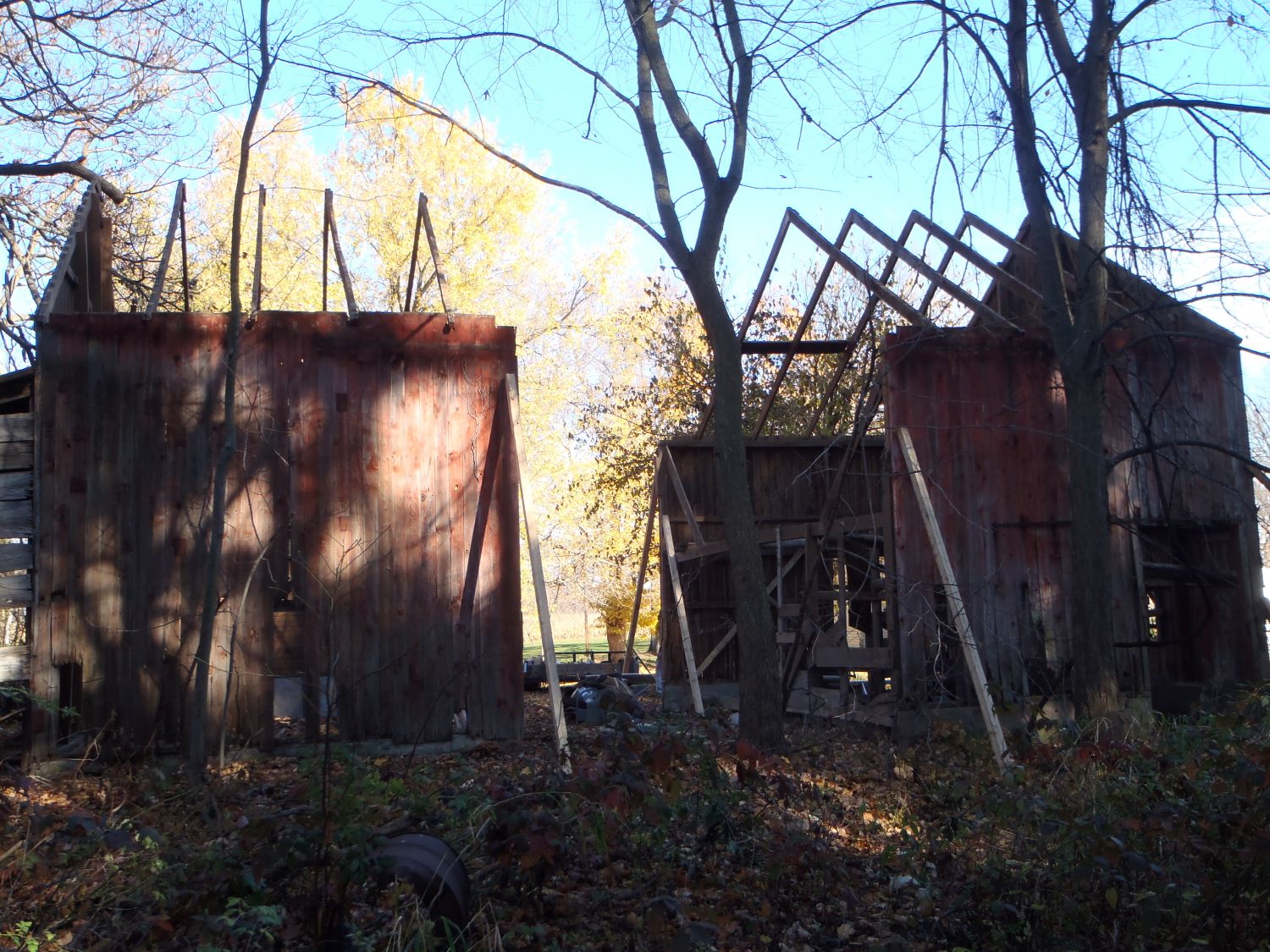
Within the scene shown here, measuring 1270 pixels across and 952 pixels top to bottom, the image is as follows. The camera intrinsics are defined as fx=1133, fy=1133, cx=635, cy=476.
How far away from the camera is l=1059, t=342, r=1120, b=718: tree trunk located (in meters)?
8.89

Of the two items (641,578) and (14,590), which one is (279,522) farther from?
(641,578)

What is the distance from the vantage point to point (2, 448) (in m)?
9.62

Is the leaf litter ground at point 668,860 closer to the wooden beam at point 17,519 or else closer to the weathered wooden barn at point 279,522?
the weathered wooden barn at point 279,522

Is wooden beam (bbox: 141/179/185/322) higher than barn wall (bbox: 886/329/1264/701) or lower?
higher

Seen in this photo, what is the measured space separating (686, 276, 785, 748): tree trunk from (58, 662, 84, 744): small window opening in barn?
5.52 m

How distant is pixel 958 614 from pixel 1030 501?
252 centimetres

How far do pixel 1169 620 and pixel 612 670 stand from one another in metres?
8.02

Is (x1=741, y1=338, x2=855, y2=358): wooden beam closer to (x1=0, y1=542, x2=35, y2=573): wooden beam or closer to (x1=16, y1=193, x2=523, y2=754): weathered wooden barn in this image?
(x1=16, y1=193, x2=523, y2=754): weathered wooden barn

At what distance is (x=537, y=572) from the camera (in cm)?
921

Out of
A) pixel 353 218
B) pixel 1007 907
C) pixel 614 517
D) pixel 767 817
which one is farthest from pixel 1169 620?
pixel 353 218

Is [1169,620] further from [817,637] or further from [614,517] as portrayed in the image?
[614,517]

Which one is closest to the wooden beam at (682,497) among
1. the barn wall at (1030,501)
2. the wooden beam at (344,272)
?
the barn wall at (1030,501)

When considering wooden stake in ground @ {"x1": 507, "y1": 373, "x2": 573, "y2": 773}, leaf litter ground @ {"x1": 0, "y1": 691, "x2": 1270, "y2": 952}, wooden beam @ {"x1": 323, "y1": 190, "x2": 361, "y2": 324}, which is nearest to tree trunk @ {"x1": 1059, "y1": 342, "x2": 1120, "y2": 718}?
leaf litter ground @ {"x1": 0, "y1": 691, "x2": 1270, "y2": 952}

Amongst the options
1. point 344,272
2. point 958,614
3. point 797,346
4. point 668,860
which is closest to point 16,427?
point 344,272
